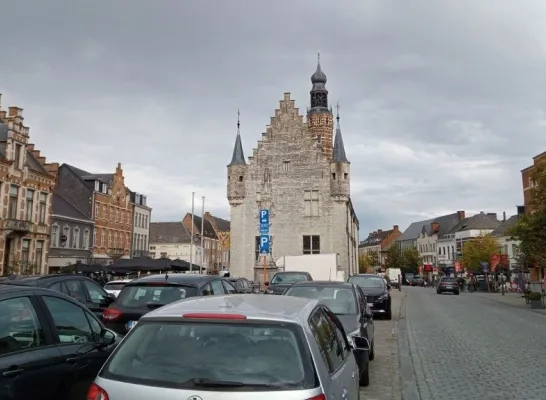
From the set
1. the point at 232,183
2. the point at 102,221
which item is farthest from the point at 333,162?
the point at 102,221

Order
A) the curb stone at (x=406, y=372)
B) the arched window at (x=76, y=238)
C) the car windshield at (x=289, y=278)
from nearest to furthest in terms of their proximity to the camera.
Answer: the curb stone at (x=406, y=372) → the car windshield at (x=289, y=278) → the arched window at (x=76, y=238)

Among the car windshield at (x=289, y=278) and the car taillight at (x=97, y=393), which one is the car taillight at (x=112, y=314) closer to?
the car taillight at (x=97, y=393)

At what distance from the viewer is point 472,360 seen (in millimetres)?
10719

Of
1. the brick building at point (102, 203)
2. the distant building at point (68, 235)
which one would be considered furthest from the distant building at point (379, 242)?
the distant building at point (68, 235)

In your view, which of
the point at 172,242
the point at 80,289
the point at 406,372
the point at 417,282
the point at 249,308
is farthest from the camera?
the point at 172,242

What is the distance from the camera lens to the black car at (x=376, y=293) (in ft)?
61.3

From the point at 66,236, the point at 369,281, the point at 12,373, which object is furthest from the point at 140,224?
the point at 12,373

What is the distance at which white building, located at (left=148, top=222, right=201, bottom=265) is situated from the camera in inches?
3401

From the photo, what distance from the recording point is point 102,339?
5.82 m

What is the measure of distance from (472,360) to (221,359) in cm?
884

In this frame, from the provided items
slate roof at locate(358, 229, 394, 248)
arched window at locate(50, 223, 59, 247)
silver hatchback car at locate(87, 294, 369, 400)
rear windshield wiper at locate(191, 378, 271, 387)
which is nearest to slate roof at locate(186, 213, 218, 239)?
arched window at locate(50, 223, 59, 247)

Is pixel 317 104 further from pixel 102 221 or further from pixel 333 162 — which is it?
pixel 102 221

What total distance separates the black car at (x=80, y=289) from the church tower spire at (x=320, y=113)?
5991cm

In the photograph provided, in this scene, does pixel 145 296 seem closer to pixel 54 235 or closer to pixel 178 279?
pixel 178 279
